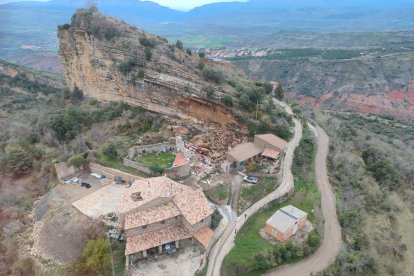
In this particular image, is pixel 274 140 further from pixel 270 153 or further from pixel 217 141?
pixel 217 141

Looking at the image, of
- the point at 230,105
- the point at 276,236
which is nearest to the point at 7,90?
the point at 230,105

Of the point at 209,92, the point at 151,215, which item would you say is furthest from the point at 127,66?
the point at 151,215

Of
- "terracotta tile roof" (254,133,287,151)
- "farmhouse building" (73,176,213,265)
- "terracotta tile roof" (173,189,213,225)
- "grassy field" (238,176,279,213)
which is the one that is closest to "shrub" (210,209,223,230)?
"farmhouse building" (73,176,213,265)

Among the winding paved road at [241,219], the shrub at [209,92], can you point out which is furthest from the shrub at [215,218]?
the shrub at [209,92]

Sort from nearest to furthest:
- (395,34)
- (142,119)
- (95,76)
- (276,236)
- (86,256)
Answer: (86,256)
(276,236)
(142,119)
(95,76)
(395,34)

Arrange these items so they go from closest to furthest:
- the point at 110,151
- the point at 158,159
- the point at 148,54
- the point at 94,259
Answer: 1. the point at 94,259
2. the point at 158,159
3. the point at 110,151
4. the point at 148,54

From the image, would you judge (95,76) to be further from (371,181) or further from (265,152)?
(371,181)
